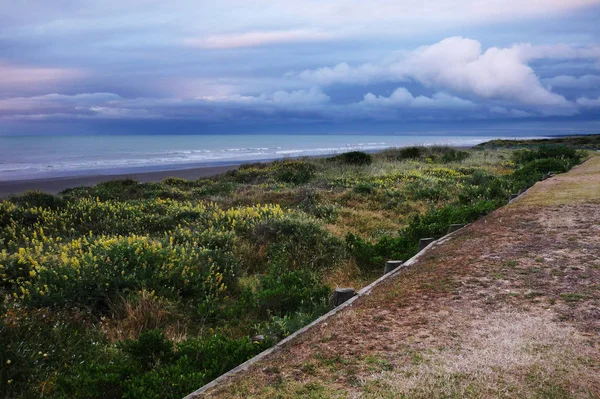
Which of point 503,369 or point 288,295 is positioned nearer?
point 503,369

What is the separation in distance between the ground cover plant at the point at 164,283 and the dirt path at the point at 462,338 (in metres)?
0.63

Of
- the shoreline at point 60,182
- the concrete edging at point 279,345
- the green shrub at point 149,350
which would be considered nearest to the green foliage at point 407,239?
the concrete edging at point 279,345

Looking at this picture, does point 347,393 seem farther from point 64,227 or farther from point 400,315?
point 64,227

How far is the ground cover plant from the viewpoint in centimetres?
427

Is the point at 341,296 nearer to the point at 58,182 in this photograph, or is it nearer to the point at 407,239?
the point at 407,239

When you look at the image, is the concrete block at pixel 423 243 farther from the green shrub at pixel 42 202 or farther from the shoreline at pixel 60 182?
the shoreline at pixel 60 182

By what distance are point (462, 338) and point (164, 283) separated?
13.0ft

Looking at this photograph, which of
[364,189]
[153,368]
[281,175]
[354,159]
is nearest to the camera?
[153,368]

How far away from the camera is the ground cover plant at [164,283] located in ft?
14.0

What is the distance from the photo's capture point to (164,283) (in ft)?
22.0

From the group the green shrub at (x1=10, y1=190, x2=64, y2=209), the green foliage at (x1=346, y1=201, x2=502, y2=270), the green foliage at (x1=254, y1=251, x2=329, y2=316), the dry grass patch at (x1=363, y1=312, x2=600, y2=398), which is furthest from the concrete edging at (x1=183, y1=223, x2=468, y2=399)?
the green shrub at (x1=10, y1=190, x2=64, y2=209)

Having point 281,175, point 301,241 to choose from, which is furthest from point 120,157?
point 301,241

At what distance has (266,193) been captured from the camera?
16969mm

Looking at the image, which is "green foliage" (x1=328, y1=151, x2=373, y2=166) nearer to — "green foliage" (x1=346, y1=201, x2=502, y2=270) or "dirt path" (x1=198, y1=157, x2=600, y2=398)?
"green foliage" (x1=346, y1=201, x2=502, y2=270)
